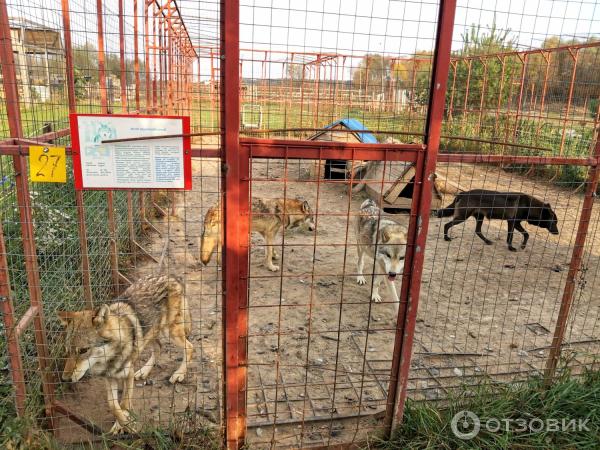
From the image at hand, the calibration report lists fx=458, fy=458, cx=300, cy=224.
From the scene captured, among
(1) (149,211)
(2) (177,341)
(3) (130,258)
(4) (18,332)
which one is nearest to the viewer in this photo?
(4) (18,332)

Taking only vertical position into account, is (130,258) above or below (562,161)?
below

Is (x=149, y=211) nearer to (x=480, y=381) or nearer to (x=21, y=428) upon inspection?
(x=21, y=428)

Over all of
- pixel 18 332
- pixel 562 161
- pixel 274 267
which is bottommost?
pixel 274 267

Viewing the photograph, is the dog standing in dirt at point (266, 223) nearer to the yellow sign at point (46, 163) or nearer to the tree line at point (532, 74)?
the yellow sign at point (46, 163)

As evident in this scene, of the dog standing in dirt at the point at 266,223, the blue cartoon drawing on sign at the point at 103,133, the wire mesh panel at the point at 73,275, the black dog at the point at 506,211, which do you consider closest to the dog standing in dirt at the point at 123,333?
the wire mesh panel at the point at 73,275

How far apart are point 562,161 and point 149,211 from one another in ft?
23.0

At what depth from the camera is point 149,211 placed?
8.55 metres

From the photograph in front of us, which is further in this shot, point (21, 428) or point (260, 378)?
point (260, 378)

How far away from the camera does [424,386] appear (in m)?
4.32

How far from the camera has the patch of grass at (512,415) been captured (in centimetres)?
342

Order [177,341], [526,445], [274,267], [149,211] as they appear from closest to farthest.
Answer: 1. [526,445]
2. [177,341]
3. [274,267]
4. [149,211]

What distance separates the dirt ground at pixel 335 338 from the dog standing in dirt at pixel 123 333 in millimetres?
230

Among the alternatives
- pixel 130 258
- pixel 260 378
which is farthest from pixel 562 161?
pixel 130 258

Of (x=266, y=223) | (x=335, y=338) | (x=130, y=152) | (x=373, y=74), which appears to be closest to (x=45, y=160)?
(x=130, y=152)
